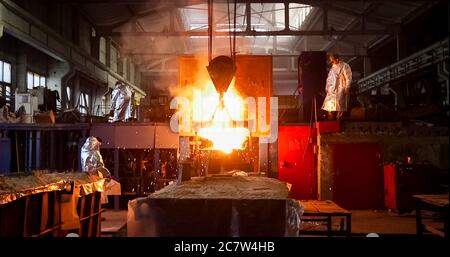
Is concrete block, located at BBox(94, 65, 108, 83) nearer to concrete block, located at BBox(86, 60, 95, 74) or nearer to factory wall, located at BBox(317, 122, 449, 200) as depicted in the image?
concrete block, located at BBox(86, 60, 95, 74)

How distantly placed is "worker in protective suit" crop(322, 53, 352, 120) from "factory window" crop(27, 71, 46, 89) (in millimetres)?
9712

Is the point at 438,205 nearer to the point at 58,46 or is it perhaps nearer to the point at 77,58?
the point at 58,46

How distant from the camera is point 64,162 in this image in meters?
11.1

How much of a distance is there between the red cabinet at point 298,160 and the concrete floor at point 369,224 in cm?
145

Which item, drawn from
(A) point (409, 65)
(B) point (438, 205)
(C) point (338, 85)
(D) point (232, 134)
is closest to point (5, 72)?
(D) point (232, 134)

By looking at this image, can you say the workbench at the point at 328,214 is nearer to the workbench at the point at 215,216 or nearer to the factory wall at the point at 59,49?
the workbench at the point at 215,216

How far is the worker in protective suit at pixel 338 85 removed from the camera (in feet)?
31.6

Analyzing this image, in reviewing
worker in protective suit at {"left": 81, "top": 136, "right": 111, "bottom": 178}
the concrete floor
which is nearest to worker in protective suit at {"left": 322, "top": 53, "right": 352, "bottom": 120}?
the concrete floor

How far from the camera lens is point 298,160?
1070cm

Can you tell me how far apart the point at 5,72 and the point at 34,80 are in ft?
5.39
